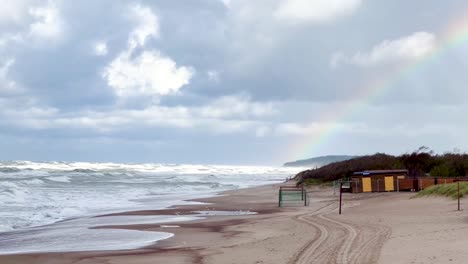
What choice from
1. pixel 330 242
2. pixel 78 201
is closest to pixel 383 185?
pixel 78 201

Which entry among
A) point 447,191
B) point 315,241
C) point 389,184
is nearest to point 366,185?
point 389,184

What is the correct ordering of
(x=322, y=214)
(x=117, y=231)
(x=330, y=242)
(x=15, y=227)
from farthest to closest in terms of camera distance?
(x=322, y=214), (x=15, y=227), (x=117, y=231), (x=330, y=242)

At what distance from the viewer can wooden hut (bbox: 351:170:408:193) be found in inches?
1474

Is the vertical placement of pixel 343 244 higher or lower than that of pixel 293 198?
lower

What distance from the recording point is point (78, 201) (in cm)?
3609

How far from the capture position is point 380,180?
3772 centimetres

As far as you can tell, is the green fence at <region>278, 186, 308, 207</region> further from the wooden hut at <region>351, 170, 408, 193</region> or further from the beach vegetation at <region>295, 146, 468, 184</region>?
the beach vegetation at <region>295, 146, 468, 184</region>

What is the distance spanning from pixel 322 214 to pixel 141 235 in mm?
8109

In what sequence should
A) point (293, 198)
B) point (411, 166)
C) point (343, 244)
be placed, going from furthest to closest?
point (411, 166), point (293, 198), point (343, 244)

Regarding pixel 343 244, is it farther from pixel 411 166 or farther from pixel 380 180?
pixel 411 166

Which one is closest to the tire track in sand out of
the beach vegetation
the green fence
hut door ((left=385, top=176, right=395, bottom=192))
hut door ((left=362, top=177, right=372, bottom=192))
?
the green fence

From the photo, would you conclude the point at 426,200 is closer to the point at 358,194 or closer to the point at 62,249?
the point at 358,194

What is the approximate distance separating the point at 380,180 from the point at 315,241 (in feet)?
76.4

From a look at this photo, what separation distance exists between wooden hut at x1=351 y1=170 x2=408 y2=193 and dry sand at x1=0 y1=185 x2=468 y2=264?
1412 cm
